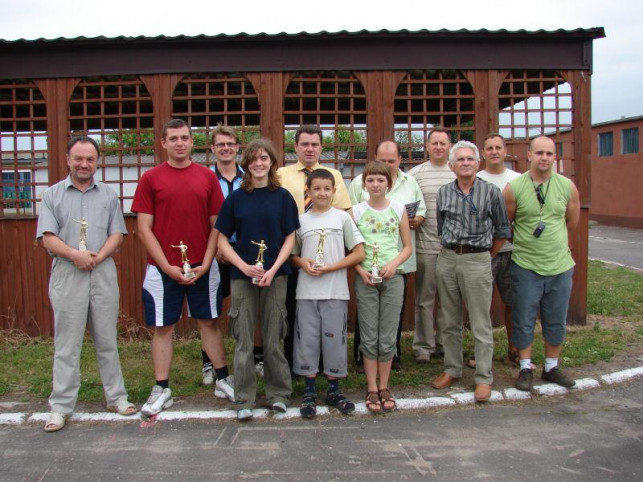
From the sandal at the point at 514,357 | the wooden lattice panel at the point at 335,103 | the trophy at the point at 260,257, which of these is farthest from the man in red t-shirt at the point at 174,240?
the sandal at the point at 514,357

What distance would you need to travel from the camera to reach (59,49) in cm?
639

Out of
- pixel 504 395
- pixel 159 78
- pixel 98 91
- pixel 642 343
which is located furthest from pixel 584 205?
pixel 98 91

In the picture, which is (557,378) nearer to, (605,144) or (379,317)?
(379,317)

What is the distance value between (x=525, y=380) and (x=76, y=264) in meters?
3.52

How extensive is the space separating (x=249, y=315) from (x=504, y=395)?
81.8 inches

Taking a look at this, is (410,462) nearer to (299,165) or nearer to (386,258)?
(386,258)

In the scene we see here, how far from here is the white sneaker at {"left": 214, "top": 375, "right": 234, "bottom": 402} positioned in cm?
435

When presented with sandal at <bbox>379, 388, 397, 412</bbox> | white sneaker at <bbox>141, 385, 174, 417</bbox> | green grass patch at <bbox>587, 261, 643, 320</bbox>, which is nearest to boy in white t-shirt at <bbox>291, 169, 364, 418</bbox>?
sandal at <bbox>379, 388, 397, 412</bbox>

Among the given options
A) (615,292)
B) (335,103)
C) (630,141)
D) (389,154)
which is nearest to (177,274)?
(389,154)

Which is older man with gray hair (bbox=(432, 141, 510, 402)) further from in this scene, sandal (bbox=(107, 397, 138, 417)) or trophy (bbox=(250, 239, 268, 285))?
sandal (bbox=(107, 397, 138, 417))

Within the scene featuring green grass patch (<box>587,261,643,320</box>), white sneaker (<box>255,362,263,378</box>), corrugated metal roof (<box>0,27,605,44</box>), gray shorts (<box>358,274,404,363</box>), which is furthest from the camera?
green grass patch (<box>587,261,643,320</box>)

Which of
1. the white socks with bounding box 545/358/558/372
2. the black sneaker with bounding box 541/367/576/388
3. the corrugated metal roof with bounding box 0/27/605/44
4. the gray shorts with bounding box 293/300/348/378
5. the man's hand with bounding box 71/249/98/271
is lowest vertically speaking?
the black sneaker with bounding box 541/367/576/388

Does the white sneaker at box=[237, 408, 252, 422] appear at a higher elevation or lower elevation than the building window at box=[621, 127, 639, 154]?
lower

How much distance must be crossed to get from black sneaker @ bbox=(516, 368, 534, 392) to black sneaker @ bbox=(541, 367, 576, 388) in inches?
6.9
